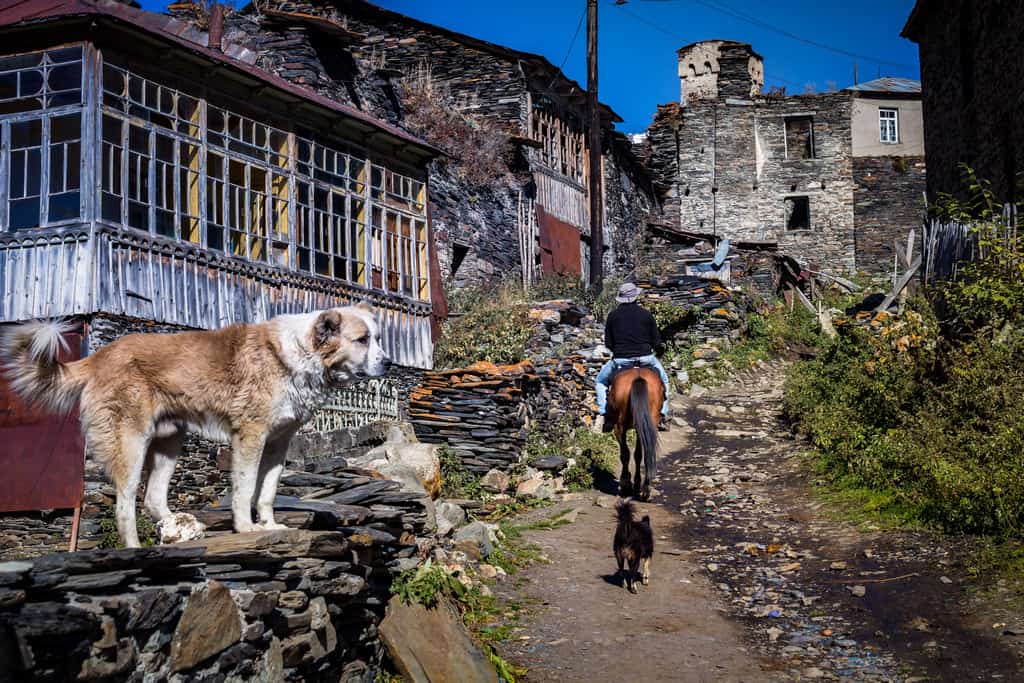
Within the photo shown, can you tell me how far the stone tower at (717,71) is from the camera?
1620 inches

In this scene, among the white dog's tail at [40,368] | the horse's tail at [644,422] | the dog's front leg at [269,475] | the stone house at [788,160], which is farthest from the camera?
the stone house at [788,160]

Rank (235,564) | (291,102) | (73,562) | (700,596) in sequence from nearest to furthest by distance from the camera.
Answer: (73,562), (235,564), (700,596), (291,102)

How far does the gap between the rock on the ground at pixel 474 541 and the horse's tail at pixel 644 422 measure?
8.39 ft

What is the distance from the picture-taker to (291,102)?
16.2m

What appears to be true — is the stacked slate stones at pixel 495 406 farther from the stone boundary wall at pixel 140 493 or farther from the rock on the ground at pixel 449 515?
Result: the rock on the ground at pixel 449 515

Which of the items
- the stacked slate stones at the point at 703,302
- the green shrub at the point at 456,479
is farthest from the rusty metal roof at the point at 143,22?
the stacked slate stones at the point at 703,302

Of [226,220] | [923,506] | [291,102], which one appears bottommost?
[923,506]

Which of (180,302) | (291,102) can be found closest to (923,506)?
(180,302)

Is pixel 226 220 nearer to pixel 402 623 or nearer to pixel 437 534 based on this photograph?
pixel 437 534

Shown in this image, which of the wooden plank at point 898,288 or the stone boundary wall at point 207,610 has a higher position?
the wooden plank at point 898,288

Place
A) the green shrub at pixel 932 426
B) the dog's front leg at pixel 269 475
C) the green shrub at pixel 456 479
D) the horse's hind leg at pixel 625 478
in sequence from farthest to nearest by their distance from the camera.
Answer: the green shrub at pixel 456 479, the horse's hind leg at pixel 625 478, the green shrub at pixel 932 426, the dog's front leg at pixel 269 475

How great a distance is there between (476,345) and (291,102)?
18.4ft

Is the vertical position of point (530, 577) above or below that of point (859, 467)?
below

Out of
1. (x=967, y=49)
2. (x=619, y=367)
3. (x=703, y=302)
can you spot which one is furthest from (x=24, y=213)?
(x=967, y=49)
